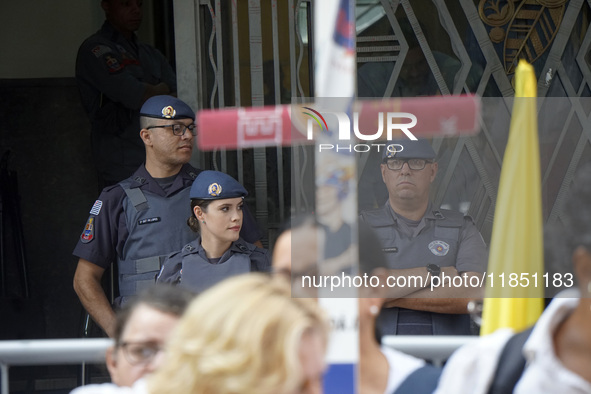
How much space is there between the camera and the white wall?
5.41m

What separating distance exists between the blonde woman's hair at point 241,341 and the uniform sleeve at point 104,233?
103 inches

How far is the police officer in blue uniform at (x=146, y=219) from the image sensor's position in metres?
4.04

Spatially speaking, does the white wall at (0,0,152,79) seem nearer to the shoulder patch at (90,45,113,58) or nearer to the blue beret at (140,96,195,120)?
the shoulder patch at (90,45,113,58)

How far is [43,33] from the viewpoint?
5.45 m

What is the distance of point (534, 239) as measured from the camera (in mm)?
1789

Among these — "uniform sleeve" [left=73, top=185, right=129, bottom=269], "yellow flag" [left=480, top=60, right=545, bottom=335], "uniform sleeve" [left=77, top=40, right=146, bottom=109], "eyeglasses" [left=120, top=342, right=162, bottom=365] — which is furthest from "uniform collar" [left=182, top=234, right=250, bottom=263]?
"yellow flag" [left=480, top=60, right=545, bottom=335]

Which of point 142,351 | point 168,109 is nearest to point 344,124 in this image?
point 142,351

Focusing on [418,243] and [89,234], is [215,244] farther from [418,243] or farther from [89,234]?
[418,243]

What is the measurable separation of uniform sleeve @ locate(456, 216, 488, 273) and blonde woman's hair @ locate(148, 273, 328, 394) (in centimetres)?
215

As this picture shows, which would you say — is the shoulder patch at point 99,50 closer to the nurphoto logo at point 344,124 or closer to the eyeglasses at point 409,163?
the eyeglasses at point 409,163

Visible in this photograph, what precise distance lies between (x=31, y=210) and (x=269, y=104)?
66.8 inches

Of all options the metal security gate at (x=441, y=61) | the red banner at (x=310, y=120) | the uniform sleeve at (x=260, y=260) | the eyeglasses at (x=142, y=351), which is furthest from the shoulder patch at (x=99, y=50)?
the red banner at (x=310, y=120)

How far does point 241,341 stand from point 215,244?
241 cm

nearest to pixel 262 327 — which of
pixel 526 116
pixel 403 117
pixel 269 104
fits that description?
pixel 403 117
